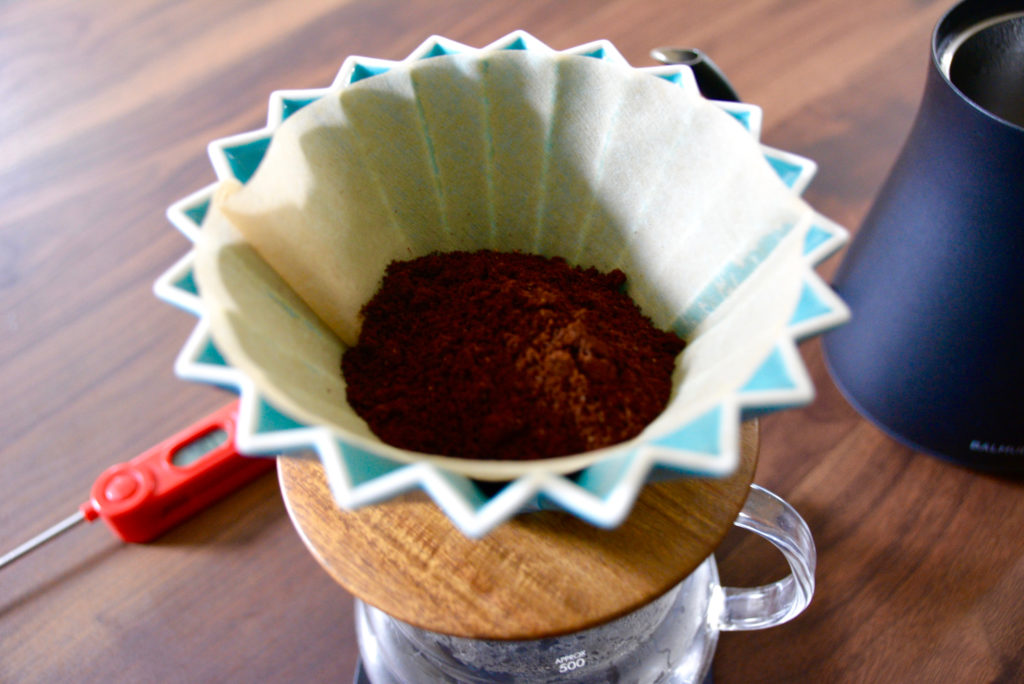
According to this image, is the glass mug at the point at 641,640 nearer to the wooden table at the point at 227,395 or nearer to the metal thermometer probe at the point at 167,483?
the wooden table at the point at 227,395

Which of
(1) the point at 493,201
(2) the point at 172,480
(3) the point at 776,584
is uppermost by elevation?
(1) the point at 493,201

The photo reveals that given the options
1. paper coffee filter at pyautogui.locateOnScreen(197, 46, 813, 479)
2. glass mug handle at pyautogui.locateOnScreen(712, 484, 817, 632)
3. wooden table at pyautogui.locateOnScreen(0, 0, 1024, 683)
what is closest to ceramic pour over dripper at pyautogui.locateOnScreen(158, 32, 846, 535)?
paper coffee filter at pyautogui.locateOnScreen(197, 46, 813, 479)

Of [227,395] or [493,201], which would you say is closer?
[493,201]

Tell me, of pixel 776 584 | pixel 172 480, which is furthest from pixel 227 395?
pixel 776 584

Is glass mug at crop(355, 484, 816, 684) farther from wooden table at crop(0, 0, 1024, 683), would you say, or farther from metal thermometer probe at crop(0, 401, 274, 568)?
metal thermometer probe at crop(0, 401, 274, 568)

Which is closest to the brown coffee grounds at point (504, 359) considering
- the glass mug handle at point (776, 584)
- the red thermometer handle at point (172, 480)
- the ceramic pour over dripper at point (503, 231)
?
the ceramic pour over dripper at point (503, 231)

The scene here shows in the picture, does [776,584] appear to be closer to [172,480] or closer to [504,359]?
[504,359]

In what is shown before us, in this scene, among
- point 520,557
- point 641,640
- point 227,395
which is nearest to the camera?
Answer: point 520,557
